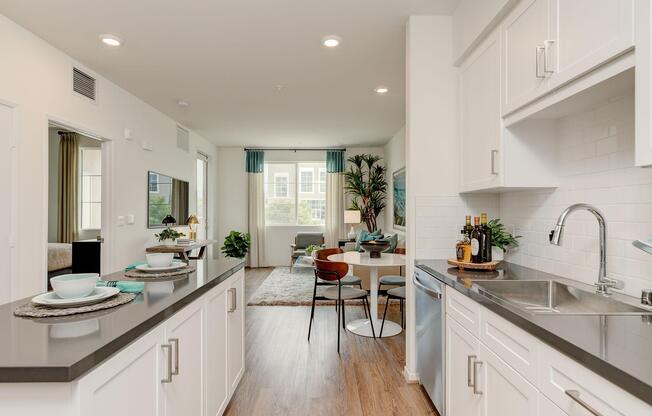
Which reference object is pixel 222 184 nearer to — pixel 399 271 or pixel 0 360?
pixel 399 271

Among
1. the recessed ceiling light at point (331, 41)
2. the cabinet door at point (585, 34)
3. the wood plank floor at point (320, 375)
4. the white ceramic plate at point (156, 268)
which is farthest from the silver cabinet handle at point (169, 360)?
the recessed ceiling light at point (331, 41)

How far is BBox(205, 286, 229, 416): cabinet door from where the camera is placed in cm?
180

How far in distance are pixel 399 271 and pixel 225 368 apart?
324cm

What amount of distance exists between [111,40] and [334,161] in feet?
18.1

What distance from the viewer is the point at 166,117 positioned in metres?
5.71

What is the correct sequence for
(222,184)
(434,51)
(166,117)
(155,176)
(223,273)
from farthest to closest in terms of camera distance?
(222,184)
(166,117)
(155,176)
(434,51)
(223,273)

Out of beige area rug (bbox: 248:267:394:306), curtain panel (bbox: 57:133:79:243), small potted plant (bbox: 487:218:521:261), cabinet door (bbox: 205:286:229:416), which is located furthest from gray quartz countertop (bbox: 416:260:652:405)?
curtain panel (bbox: 57:133:79:243)

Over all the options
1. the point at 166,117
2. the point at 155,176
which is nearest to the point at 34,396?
the point at 155,176

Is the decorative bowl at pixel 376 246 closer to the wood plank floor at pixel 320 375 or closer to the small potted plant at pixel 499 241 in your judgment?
the wood plank floor at pixel 320 375

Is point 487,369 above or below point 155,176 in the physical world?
below

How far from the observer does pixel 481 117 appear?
7.54 ft

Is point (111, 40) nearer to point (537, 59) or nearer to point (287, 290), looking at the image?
point (537, 59)

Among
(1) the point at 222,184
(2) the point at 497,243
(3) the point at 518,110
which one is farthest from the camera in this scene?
(1) the point at 222,184

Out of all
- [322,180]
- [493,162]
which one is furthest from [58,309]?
[322,180]
